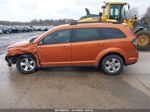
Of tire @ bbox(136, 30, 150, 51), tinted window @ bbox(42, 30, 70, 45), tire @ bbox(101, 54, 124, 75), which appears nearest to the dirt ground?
tire @ bbox(101, 54, 124, 75)

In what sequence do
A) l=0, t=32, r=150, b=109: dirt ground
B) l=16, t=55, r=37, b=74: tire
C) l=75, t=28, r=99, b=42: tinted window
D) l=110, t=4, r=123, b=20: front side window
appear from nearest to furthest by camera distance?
l=0, t=32, r=150, b=109: dirt ground
l=75, t=28, r=99, b=42: tinted window
l=16, t=55, r=37, b=74: tire
l=110, t=4, r=123, b=20: front side window

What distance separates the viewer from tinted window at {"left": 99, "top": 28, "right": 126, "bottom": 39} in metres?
5.86

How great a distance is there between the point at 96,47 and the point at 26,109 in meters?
3.19

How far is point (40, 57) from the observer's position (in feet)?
19.7

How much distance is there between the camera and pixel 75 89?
15.6ft

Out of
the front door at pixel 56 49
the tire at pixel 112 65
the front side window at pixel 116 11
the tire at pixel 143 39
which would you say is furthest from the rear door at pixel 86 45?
the front side window at pixel 116 11

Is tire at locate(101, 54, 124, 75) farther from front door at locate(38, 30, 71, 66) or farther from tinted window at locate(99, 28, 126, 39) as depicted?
front door at locate(38, 30, 71, 66)

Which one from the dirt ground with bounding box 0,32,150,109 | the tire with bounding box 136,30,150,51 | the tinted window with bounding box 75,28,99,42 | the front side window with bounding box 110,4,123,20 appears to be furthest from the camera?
the front side window with bounding box 110,4,123,20

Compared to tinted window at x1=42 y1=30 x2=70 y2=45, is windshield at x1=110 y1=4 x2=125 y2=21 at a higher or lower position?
higher

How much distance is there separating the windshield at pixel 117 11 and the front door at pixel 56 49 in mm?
6856

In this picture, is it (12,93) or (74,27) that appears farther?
(74,27)

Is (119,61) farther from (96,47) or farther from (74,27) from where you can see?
(74,27)

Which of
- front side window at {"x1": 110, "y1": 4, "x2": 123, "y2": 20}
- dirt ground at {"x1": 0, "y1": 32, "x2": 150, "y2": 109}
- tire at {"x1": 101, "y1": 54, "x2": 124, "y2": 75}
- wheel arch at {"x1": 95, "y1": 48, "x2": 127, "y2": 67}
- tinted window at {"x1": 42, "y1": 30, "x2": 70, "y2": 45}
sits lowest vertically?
dirt ground at {"x1": 0, "y1": 32, "x2": 150, "y2": 109}

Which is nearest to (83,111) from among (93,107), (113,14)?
(93,107)
